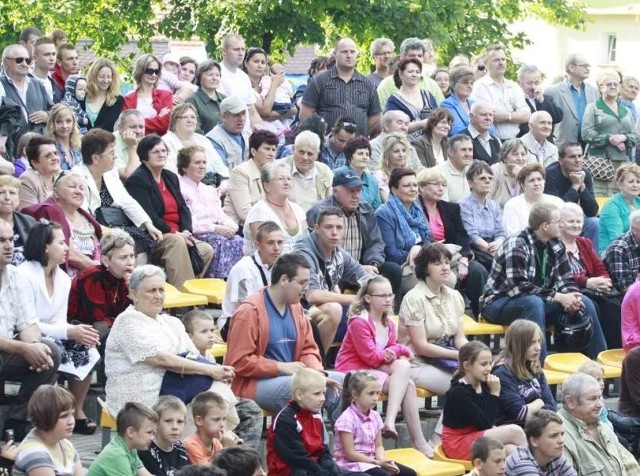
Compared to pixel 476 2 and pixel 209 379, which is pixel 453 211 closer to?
pixel 209 379

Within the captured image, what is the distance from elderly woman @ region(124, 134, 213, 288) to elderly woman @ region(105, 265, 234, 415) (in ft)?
8.83

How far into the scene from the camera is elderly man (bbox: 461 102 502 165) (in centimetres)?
1678

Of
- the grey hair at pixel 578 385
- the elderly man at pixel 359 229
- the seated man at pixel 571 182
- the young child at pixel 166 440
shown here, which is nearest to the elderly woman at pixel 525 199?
the seated man at pixel 571 182

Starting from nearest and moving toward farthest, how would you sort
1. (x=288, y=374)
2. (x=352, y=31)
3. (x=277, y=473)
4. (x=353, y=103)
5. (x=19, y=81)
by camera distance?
(x=277, y=473) < (x=288, y=374) < (x=19, y=81) < (x=353, y=103) < (x=352, y=31)

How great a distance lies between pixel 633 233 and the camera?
14453mm

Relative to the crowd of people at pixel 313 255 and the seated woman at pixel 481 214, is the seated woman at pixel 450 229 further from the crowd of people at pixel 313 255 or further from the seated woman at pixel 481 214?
the seated woman at pixel 481 214

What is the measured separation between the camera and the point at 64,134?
45.8 ft

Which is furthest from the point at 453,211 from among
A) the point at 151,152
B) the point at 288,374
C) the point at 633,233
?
the point at 288,374

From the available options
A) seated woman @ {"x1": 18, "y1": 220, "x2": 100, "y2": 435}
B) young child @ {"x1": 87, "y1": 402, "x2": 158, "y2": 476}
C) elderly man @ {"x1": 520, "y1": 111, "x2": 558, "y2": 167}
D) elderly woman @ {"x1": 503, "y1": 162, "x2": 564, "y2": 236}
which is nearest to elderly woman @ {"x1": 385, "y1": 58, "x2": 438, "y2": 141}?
elderly man @ {"x1": 520, "y1": 111, "x2": 558, "y2": 167}

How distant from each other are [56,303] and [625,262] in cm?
525

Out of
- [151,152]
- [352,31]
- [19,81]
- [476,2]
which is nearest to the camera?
[151,152]

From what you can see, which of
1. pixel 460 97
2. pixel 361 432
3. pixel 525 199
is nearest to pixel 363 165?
pixel 525 199

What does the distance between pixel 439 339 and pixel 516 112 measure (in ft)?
18.2

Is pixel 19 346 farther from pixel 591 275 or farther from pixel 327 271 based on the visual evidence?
pixel 591 275
